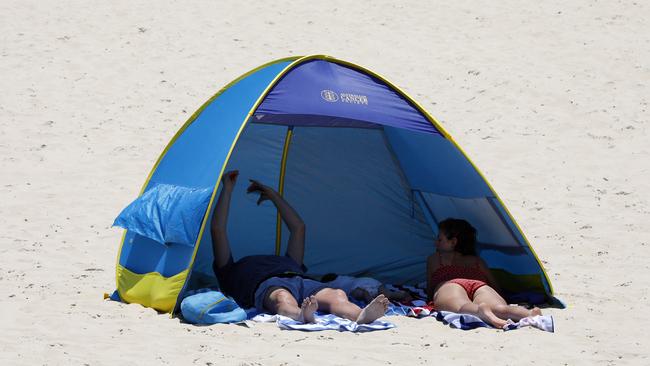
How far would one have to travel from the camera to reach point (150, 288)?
6.17 metres

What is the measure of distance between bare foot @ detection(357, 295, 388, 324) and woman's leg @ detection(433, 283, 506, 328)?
22.1 inches

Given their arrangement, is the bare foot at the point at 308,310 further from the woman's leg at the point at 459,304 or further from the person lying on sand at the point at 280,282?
the woman's leg at the point at 459,304

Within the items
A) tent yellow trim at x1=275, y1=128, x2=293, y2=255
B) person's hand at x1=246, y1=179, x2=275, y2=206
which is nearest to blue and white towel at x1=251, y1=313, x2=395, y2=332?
person's hand at x1=246, y1=179, x2=275, y2=206

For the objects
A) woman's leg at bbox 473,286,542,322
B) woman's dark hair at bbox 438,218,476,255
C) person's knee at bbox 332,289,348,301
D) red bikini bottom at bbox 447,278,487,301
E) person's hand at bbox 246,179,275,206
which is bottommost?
person's knee at bbox 332,289,348,301

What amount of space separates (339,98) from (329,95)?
0.06m

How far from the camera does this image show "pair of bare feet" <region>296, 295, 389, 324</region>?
18.5 feet

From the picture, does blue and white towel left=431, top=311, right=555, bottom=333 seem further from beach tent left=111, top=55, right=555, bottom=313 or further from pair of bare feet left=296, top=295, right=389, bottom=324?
beach tent left=111, top=55, right=555, bottom=313

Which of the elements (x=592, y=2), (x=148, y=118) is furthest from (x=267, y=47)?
(x=592, y=2)

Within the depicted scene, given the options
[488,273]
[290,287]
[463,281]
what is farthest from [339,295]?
[488,273]

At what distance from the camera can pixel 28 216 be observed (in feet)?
30.2

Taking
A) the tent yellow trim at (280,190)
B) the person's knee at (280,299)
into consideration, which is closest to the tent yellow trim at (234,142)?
the person's knee at (280,299)

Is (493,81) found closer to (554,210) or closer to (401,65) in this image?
(401,65)

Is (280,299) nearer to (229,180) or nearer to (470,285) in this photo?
(229,180)

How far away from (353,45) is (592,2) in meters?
4.21
